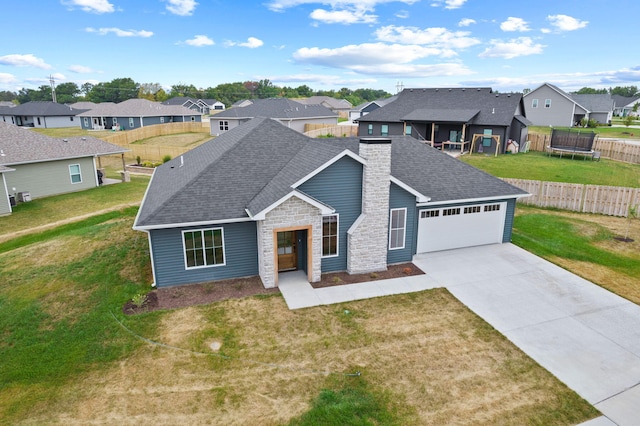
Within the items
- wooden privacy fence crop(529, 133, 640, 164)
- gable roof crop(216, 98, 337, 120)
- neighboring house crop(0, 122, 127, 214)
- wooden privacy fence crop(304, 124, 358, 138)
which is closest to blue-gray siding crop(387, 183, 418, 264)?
neighboring house crop(0, 122, 127, 214)

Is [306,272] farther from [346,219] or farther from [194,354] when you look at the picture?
[194,354]

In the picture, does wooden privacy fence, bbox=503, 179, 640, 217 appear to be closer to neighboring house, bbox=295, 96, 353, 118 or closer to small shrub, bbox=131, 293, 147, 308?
small shrub, bbox=131, 293, 147, 308

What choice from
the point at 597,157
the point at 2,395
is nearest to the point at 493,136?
the point at 597,157

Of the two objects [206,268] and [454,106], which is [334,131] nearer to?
[454,106]

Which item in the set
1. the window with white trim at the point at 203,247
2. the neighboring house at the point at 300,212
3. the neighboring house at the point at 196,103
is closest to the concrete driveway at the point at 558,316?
the neighboring house at the point at 300,212

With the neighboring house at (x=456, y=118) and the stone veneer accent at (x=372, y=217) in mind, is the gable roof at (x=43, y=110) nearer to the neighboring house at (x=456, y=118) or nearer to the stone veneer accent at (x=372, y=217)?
the neighboring house at (x=456, y=118)

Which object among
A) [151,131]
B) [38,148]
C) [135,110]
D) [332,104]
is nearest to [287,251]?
[38,148]
